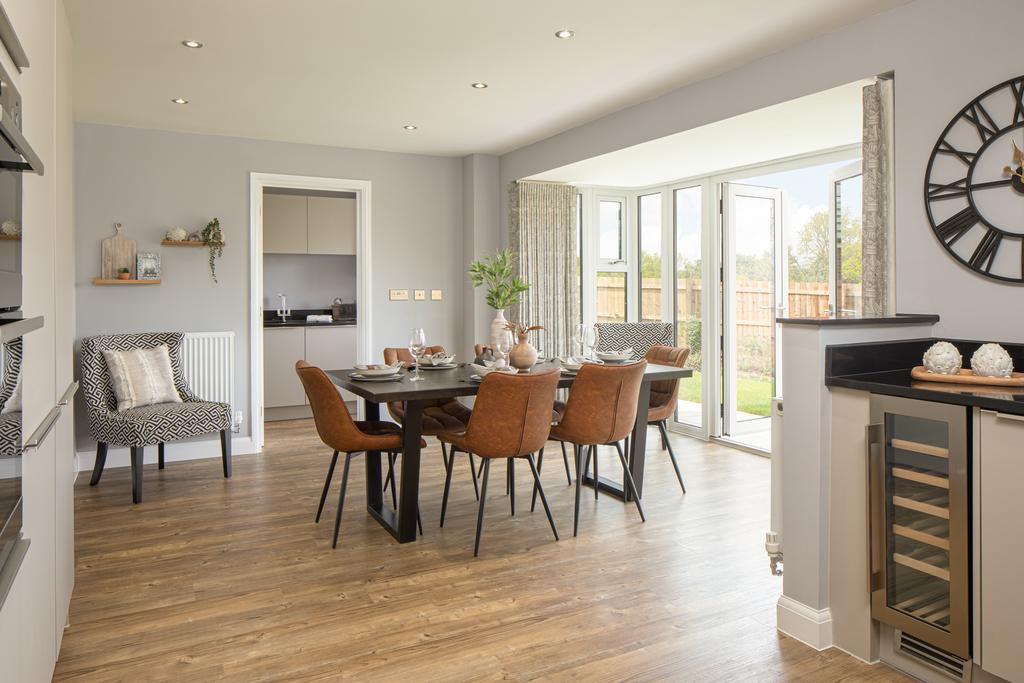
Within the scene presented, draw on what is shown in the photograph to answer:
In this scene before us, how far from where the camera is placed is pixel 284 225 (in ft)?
24.8

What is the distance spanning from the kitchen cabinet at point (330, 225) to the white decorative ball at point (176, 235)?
207cm

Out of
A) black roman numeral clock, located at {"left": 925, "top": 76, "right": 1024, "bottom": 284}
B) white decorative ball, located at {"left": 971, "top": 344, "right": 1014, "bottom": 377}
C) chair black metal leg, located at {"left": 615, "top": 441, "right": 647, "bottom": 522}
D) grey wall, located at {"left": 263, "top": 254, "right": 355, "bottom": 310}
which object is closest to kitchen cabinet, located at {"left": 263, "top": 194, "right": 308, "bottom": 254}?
grey wall, located at {"left": 263, "top": 254, "right": 355, "bottom": 310}

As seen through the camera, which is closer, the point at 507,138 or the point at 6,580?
the point at 6,580

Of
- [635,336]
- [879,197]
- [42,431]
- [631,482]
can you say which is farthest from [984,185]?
[635,336]

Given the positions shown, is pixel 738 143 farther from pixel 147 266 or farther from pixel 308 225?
pixel 308 225

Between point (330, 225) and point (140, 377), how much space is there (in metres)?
3.25

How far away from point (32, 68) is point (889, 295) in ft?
10.9

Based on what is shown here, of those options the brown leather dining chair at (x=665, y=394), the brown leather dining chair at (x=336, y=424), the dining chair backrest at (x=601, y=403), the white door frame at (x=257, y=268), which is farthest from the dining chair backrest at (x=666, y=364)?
the white door frame at (x=257, y=268)

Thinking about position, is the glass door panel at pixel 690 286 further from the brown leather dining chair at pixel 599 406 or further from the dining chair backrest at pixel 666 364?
the brown leather dining chair at pixel 599 406

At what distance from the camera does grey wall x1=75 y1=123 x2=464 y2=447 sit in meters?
5.40

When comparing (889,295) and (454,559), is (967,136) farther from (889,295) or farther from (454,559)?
(454,559)

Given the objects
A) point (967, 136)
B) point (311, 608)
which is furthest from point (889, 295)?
point (311, 608)

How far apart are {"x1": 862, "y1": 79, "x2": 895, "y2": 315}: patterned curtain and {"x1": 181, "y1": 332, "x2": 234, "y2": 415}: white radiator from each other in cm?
477

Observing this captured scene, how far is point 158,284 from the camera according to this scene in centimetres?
559
